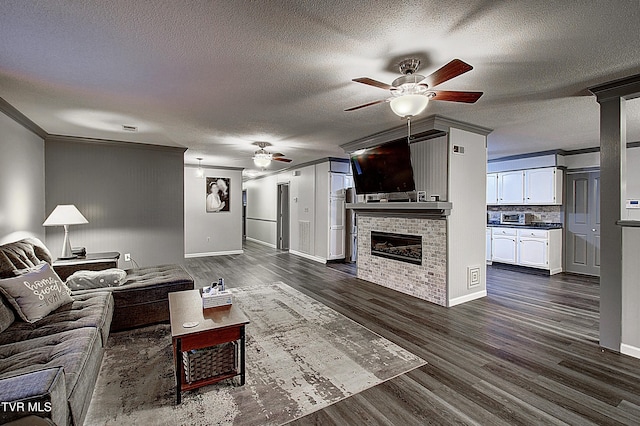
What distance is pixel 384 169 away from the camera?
4.43m

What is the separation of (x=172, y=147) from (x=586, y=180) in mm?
7977

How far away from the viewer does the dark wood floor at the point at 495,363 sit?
1954 mm

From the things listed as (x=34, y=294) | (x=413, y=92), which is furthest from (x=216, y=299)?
(x=413, y=92)

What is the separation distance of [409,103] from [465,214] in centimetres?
250

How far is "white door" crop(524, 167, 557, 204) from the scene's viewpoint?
19.5 ft

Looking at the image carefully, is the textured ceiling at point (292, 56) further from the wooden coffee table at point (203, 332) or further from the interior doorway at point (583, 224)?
the interior doorway at point (583, 224)

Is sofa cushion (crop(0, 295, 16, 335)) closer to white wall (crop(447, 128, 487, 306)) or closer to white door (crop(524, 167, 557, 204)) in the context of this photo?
white wall (crop(447, 128, 487, 306))

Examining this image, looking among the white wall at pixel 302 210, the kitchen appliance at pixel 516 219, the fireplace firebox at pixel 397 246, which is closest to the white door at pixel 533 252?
the kitchen appliance at pixel 516 219

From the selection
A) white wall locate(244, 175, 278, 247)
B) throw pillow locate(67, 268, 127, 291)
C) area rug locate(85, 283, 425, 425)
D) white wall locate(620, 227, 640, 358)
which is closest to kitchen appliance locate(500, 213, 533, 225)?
white wall locate(620, 227, 640, 358)

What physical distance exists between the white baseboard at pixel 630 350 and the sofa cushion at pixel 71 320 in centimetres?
447

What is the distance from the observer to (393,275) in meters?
4.88

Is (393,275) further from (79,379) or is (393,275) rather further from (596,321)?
(79,379)

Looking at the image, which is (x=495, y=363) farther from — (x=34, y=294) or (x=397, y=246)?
(x=34, y=294)

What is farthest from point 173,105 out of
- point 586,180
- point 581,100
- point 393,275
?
point 586,180
